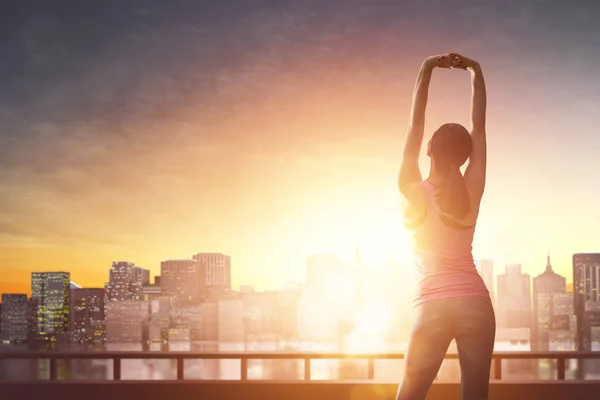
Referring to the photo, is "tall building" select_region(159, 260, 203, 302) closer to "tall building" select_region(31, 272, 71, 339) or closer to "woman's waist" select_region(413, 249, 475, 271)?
"tall building" select_region(31, 272, 71, 339)

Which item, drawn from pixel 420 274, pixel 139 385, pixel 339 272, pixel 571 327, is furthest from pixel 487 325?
pixel 571 327

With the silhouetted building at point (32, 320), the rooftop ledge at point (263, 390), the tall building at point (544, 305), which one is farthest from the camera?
the silhouetted building at point (32, 320)

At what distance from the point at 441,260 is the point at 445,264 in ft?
0.07

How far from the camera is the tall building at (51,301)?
8588 centimetres

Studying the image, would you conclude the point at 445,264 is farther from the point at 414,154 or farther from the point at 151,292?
the point at 151,292

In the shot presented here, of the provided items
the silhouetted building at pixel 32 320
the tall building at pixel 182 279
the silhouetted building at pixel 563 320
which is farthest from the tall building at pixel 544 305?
the silhouetted building at pixel 32 320

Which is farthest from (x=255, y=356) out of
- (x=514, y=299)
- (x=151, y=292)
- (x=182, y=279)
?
(x=151, y=292)

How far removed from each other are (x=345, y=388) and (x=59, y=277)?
88.4 m

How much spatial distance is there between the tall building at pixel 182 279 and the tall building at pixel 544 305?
40.8 m

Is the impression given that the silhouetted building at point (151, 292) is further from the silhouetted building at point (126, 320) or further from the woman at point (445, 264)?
the woman at point (445, 264)

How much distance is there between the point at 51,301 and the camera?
86188 mm

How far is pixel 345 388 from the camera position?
5.45 meters

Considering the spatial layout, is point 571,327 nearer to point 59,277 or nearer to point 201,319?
point 201,319

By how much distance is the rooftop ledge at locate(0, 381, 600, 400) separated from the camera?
17.8ft
